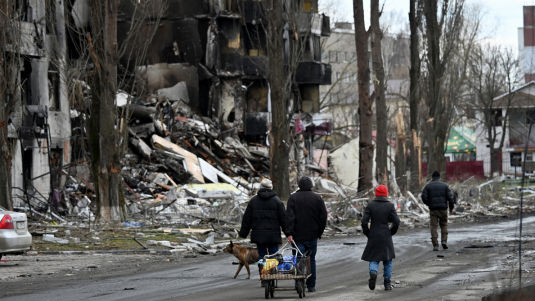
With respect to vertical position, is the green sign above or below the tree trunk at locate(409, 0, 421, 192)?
below

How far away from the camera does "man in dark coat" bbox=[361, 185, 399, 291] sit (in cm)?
1434

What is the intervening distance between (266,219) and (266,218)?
17 mm

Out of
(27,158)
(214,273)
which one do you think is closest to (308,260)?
(214,273)

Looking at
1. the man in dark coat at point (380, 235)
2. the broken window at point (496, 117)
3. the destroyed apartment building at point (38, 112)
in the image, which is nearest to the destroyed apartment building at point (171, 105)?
the destroyed apartment building at point (38, 112)

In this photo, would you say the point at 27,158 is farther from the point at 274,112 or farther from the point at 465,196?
the point at 465,196

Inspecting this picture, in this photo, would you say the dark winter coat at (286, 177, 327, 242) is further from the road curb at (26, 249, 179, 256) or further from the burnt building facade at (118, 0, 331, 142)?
the burnt building facade at (118, 0, 331, 142)

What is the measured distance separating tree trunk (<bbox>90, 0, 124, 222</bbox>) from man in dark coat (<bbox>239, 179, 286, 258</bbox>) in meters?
13.0

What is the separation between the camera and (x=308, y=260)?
1379 centimetres

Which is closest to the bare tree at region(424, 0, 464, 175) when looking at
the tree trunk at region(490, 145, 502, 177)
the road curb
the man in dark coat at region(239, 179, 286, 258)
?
the road curb

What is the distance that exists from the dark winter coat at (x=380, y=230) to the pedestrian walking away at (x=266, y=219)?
53.5 inches

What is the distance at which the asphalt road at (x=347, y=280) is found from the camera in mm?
13773

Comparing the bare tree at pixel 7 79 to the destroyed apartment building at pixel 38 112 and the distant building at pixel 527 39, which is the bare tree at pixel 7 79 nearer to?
the destroyed apartment building at pixel 38 112

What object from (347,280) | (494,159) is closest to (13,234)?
(347,280)

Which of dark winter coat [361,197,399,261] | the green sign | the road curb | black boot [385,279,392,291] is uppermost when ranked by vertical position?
dark winter coat [361,197,399,261]
